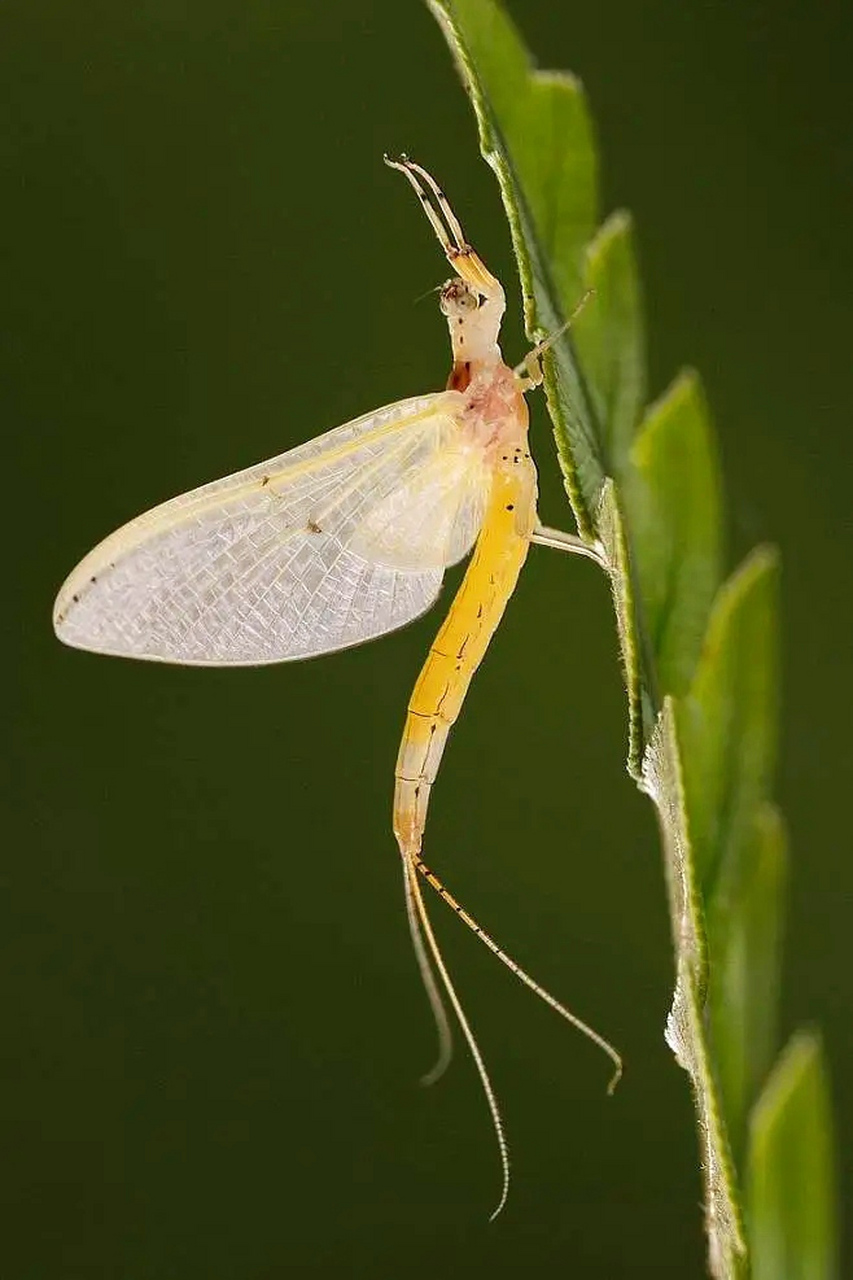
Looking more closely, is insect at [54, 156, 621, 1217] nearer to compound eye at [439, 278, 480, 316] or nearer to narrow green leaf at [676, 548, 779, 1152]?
compound eye at [439, 278, 480, 316]

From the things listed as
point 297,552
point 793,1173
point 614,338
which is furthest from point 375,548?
point 793,1173

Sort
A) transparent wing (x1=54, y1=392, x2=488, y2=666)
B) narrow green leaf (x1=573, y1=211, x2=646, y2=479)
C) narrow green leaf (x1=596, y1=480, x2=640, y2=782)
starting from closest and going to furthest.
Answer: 1. narrow green leaf (x1=596, y1=480, x2=640, y2=782)
2. narrow green leaf (x1=573, y1=211, x2=646, y2=479)
3. transparent wing (x1=54, y1=392, x2=488, y2=666)

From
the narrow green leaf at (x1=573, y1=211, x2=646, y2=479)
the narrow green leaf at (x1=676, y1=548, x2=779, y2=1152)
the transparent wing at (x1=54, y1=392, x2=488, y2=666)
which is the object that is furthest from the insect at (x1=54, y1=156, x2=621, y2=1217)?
the narrow green leaf at (x1=676, y1=548, x2=779, y2=1152)

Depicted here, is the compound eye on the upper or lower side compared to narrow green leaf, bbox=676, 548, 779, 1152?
upper

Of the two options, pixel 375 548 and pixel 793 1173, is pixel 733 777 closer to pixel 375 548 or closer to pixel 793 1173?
pixel 793 1173

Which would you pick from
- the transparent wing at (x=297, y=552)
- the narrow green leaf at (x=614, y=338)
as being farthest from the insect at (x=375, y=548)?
the narrow green leaf at (x=614, y=338)

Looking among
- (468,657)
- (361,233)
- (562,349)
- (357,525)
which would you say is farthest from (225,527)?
(361,233)

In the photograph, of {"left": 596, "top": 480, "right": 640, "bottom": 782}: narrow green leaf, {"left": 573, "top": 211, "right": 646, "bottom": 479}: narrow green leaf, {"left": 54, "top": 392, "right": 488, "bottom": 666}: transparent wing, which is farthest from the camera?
{"left": 54, "top": 392, "right": 488, "bottom": 666}: transparent wing
